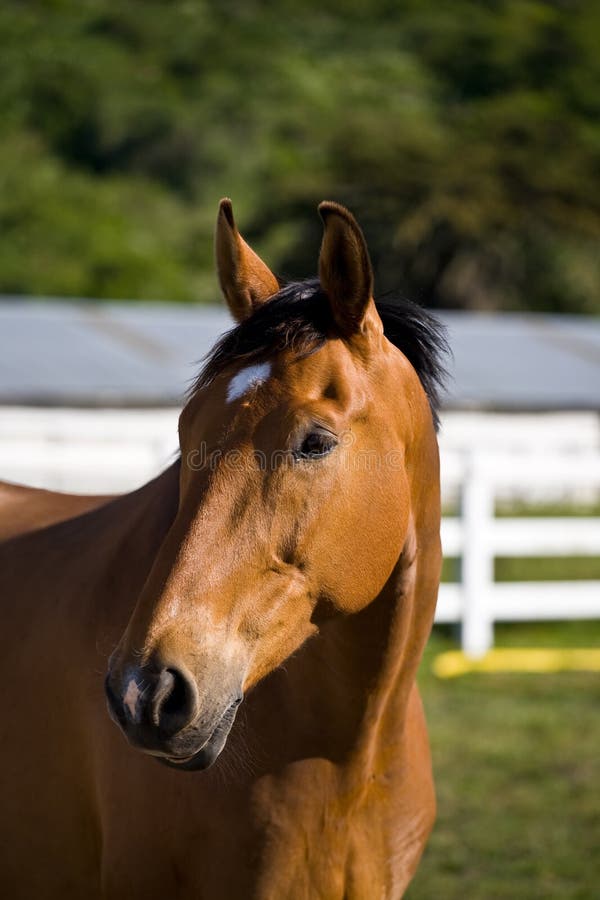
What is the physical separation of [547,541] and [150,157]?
5004 cm

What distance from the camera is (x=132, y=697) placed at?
6.57 feet

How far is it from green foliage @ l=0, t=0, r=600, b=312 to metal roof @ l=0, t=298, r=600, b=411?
5788mm

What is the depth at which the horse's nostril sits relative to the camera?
6.56 ft

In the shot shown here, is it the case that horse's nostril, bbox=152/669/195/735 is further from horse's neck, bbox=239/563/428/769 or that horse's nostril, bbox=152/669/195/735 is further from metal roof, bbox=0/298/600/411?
metal roof, bbox=0/298/600/411

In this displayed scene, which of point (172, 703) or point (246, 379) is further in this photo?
point (246, 379)

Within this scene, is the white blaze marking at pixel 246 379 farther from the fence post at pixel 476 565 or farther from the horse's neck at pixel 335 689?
the fence post at pixel 476 565

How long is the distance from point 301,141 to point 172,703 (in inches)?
2397

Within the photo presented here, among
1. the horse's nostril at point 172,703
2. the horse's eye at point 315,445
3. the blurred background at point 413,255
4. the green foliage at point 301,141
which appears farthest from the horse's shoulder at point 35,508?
the green foliage at point 301,141

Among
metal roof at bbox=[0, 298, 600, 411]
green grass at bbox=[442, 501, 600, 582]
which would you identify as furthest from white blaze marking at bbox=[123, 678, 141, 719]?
metal roof at bbox=[0, 298, 600, 411]

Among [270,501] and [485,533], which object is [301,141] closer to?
[485,533]

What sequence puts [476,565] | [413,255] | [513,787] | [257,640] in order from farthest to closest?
[413,255], [476,565], [513,787], [257,640]

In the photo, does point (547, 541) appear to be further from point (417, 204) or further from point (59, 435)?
point (417, 204)

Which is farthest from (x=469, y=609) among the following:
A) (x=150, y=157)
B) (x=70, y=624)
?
(x=150, y=157)

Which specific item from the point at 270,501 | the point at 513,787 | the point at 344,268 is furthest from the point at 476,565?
the point at 270,501
